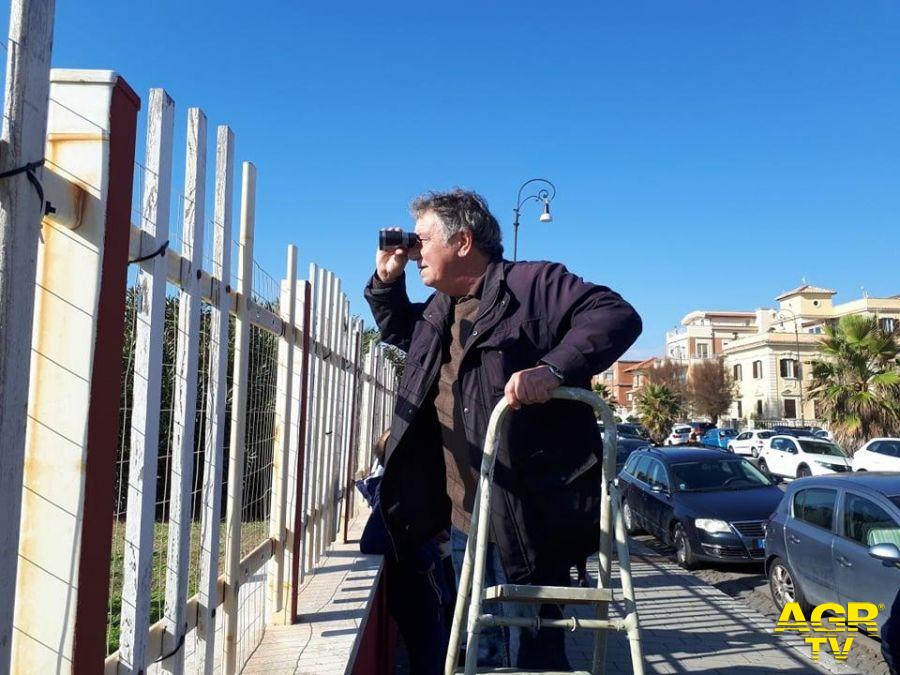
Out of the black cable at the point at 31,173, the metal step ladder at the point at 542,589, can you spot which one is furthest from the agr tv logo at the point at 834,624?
the black cable at the point at 31,173

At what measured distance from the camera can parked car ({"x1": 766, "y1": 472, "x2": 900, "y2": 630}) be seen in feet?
20.4

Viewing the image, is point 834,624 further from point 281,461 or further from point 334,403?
point 281,461

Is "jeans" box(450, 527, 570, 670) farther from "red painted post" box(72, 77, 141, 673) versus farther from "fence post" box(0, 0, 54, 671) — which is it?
"fence post" box(0, 0, 54, 671)

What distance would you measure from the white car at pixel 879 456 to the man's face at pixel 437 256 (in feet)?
61.9

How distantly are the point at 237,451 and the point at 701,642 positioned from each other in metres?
4.48

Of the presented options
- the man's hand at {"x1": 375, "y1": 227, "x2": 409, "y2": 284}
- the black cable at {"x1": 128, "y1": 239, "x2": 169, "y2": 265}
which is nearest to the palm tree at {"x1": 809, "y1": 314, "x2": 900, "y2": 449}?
the man's hand at {"x1": 375, "y1": 227, "x2": 409, "y2": 284}

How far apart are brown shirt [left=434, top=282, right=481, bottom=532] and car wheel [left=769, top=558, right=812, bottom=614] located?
5.86 metres

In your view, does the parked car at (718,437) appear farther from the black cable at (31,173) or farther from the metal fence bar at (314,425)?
the black cable at (31,173)

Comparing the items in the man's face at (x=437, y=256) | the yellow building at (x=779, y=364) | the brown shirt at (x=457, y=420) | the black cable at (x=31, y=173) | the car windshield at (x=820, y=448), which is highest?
the yellow building at (x=779, y=364)

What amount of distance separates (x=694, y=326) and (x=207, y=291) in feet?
304

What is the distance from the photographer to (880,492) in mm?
6652

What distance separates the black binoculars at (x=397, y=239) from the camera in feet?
10.0

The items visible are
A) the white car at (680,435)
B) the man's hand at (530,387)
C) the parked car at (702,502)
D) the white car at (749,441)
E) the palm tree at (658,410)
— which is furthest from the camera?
the white car at (680,435)

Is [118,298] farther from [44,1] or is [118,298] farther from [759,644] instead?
[759,644]
